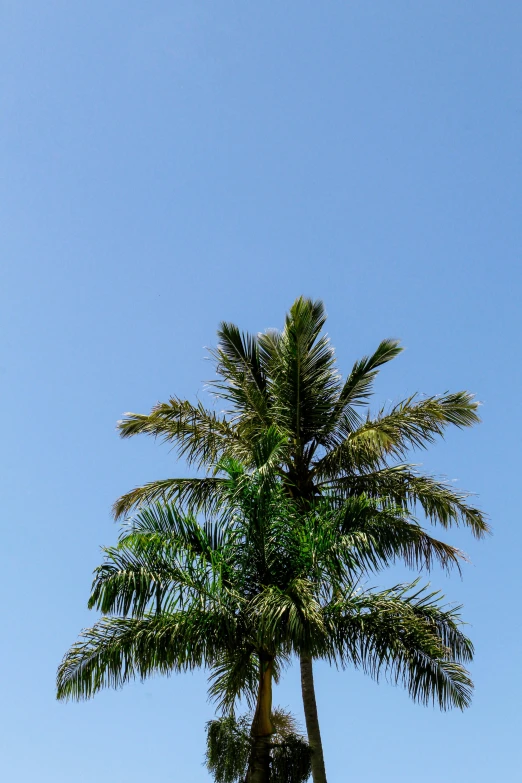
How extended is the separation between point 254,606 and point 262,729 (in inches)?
83.1

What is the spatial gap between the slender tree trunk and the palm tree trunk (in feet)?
2.04

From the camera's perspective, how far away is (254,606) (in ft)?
40.3

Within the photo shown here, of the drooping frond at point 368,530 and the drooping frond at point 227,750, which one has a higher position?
the drooping frond at point 368,530

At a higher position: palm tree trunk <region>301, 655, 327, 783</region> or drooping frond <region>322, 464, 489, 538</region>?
drooping frond <region>322, 464, 489, 538</region>

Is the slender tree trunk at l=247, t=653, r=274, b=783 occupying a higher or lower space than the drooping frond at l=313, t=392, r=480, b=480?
lower

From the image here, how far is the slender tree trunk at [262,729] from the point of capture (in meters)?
12.8

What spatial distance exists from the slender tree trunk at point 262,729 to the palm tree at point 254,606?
17 millimetres

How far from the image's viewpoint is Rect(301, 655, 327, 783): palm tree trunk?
1289 cm

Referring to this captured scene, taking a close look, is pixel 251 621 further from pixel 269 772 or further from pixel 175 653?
pixel 269 772

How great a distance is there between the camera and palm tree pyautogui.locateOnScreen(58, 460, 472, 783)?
Result: 40.3 feet

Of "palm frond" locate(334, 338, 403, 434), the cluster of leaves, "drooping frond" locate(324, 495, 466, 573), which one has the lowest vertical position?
the cluster of leaves

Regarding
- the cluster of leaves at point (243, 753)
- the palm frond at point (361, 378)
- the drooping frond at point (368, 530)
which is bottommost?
the cluster of leaves at point (243, 753)

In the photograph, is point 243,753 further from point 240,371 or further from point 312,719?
point 240,371

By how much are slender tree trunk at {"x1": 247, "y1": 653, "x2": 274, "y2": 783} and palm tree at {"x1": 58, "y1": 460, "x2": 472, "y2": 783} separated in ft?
0.05
